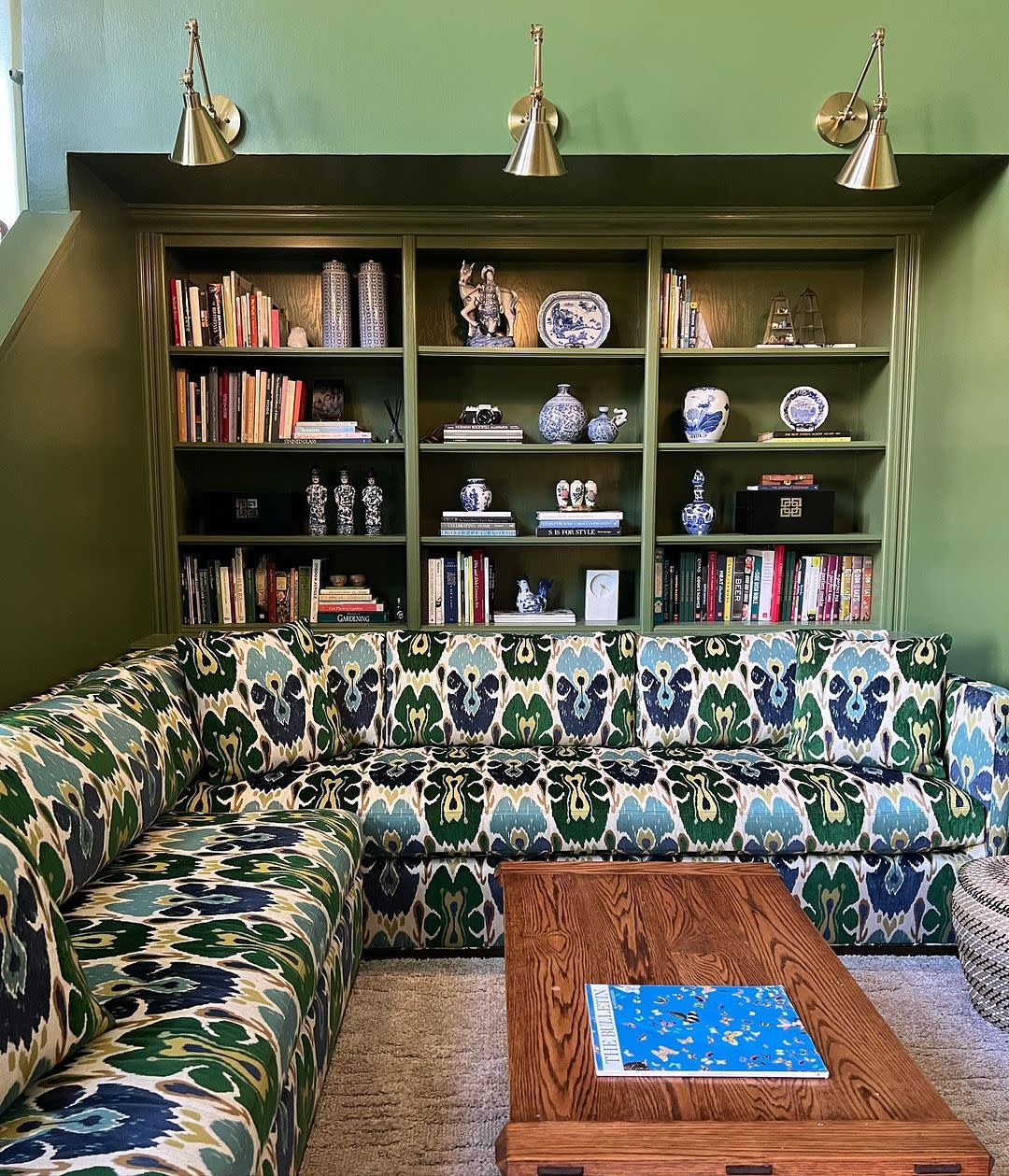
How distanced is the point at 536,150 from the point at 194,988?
7.11 feet

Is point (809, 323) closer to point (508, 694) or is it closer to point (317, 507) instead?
point (508, 694)

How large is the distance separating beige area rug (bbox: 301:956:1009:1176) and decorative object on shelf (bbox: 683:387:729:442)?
1.97 meters

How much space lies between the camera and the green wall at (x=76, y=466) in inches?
93.6

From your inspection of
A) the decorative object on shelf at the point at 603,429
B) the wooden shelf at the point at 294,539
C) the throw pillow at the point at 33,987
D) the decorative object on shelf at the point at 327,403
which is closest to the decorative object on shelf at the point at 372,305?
the decorative object on shelf at the point at 327,403

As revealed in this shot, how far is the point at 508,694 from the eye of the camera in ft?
9.51

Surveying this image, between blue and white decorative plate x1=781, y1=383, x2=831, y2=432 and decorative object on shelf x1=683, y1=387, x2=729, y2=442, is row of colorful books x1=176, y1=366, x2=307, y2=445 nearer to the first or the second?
decorative object on shelf x1=683, y1=387, x2=729, y2=442

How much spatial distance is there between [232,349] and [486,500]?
111cm

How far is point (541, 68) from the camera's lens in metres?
2.70

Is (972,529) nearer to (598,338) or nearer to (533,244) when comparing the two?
(598,338)

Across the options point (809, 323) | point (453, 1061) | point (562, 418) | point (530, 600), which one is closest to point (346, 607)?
point (530, 600)

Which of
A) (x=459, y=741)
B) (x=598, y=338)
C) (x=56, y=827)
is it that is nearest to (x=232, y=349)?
(x=598, y=338)

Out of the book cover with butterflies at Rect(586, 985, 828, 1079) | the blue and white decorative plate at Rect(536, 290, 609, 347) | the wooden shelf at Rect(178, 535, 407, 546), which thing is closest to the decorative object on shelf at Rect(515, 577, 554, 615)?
the wooden shelf at Rect(178, 535, 407, 546)

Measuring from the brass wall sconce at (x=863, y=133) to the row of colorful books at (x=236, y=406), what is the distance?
2015 mm

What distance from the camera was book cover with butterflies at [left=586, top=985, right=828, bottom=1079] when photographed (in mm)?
1271
